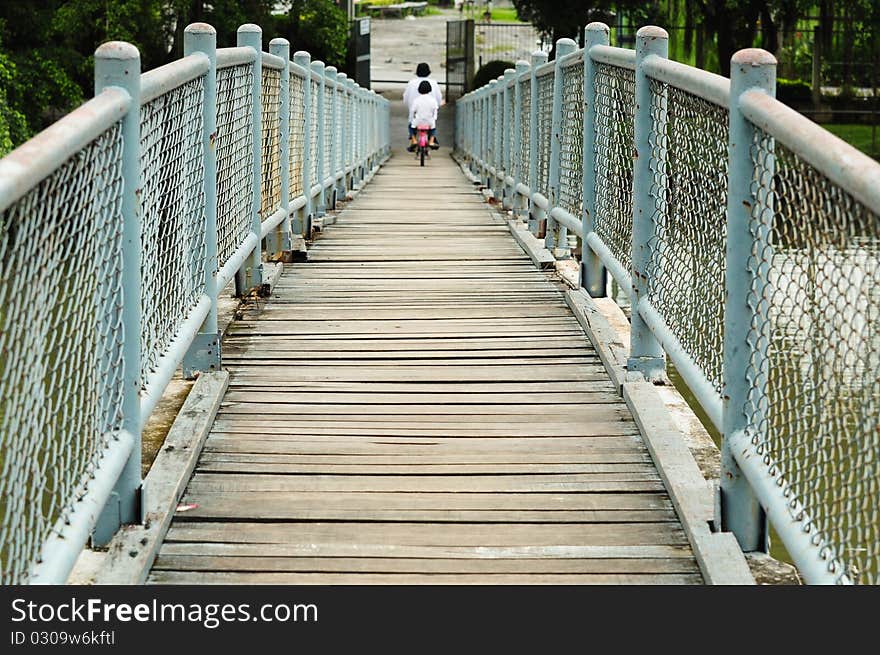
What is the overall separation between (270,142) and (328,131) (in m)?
4.78

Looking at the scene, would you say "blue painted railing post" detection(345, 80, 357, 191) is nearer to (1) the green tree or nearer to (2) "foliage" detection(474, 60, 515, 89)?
(1) the green tree

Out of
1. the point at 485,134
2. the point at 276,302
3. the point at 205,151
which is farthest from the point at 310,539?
the point at 485,134

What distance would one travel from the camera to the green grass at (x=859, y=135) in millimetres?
30438

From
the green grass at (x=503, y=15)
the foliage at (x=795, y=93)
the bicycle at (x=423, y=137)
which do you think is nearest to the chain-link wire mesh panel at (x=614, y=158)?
the bicycle at (x=423, y=137)

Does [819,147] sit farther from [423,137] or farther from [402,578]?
[423,137]

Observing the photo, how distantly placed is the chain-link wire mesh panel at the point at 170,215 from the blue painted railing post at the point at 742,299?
1.59 m

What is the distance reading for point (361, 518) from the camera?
13.3 feet

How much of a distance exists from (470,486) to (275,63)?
168 inches

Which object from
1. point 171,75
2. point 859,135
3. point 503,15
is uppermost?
point 503,15

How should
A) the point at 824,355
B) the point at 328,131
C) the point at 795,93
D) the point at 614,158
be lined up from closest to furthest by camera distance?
the point at 824,355, the point at 614,158, the point at 328,131, the point at 795,93

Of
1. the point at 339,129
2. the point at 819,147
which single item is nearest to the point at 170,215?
the point at 819,147

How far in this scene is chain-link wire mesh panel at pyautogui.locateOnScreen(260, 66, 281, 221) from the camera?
25.5 ft

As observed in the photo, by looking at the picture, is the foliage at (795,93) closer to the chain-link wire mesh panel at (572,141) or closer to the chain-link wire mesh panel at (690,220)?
the chain-link wire mesh panel at (572,141)

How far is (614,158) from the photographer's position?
6461mm
